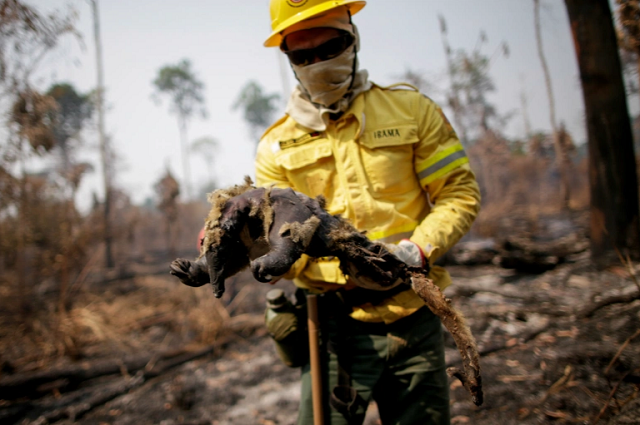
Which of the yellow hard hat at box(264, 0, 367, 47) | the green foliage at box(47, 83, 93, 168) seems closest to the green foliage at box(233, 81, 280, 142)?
the green foliage at box(47, 83, 93, 168)

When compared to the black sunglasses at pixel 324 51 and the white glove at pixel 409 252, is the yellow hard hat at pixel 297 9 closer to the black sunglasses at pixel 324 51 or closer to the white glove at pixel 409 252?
the black sunglasses at pixel 324 51

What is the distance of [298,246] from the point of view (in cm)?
100

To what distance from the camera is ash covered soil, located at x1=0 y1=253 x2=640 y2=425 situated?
2369mm

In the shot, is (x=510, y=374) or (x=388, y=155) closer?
(x=388, y=155)

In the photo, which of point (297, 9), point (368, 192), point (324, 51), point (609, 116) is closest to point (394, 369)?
point (368, 192)

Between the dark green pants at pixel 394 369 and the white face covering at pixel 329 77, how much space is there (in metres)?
0.94

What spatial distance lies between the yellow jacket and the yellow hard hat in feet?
1.25

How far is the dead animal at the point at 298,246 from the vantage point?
1.00m

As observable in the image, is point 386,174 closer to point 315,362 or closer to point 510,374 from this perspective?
point 315,362

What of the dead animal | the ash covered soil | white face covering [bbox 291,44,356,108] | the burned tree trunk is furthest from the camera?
the burned tree trunk

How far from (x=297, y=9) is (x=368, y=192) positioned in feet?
2.63

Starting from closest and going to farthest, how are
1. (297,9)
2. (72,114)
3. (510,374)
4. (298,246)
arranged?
(298,246)
(297,9)
(510,374)
(72,114)

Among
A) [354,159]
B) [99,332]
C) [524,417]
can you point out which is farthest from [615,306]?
[99,332]

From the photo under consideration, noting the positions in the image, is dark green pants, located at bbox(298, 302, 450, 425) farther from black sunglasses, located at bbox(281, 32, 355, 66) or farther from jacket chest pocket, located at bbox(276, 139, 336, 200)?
black sunglasses, located at bbox(281, 32, 355, 66)
